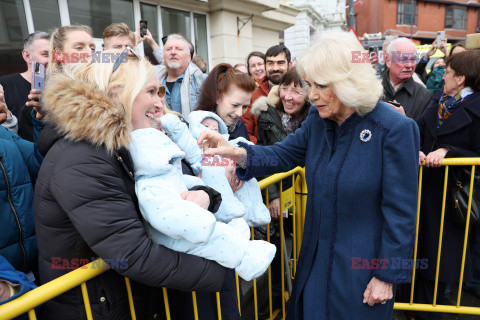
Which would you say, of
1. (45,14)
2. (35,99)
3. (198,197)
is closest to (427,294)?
(198,197)

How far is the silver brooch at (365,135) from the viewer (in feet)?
5.46

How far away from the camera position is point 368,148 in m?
1.67

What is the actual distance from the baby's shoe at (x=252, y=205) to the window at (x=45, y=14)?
532cm

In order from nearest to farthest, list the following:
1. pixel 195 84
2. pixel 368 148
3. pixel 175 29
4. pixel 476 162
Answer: pixel 368 148 < pixel 476 162 < pixel 195 84 < pixel 175 29

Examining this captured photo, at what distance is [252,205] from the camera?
80.3 inches

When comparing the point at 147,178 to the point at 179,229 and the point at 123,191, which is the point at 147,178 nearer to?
the point at 123,191

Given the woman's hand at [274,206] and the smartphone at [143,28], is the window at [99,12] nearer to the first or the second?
the smartphone at [143,28]

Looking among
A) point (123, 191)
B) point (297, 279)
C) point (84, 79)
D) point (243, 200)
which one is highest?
point (84, 79)

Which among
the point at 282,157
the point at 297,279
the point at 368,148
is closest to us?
the point at 368,148

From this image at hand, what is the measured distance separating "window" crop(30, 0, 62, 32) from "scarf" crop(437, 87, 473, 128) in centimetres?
596

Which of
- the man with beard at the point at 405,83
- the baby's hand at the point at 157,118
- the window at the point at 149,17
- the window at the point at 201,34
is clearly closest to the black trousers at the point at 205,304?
the baby's hand at the point at 157,118

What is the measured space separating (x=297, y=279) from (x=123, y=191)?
127 centimetres

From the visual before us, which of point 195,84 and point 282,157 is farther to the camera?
point 195,84

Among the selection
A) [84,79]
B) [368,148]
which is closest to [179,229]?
[84,79]
